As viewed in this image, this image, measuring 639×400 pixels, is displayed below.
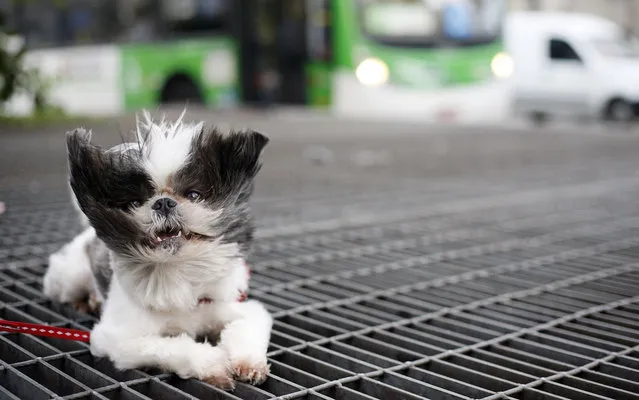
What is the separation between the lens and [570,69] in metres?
18.0

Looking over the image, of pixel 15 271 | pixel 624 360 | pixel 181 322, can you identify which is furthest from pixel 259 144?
pixel 15 271

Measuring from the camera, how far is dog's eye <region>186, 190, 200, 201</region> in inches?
97.0

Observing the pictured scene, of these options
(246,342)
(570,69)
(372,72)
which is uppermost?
(570,69)

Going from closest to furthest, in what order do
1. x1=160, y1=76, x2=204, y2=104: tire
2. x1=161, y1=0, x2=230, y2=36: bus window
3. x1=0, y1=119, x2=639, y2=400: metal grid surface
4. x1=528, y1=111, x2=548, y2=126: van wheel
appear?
x1=0, y1=119, x2=639, y2=400: metal grid surface, x1=161, y1=0, x2=230, y2=36: bus window, x1=160, y1=76, x2=204, y2=104: tire, x1=528, y1=111, x2=548, y2=126: van wheel

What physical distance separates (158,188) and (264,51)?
14.0 metres

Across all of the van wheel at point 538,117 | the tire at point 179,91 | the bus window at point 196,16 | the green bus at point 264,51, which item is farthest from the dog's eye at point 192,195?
the van wheel at point 538,117

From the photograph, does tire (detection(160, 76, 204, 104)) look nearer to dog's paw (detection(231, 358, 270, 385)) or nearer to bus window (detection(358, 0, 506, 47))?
bus window (detection(358, 0, 506, 47))

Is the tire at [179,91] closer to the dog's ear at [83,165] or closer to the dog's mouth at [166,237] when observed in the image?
the dog's ear at [83,165]

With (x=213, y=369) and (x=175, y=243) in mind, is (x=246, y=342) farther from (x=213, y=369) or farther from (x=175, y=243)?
(x=175, y=243)

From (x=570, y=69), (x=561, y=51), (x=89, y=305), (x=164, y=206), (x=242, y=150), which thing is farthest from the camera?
(x=561, y=51)

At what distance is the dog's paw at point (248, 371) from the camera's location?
8.54ft

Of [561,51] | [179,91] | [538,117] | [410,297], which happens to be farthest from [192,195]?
[561,51]

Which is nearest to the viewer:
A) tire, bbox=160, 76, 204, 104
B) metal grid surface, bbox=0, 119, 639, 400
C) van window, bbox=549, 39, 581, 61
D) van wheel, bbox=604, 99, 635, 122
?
metal grid surface, bbox=0, 119, 639, 400

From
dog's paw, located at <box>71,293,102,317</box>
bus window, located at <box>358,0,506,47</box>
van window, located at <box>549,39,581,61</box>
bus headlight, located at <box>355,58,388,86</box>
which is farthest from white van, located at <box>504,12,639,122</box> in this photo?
dog's paw, located at <box>71,293,102,317</box>
